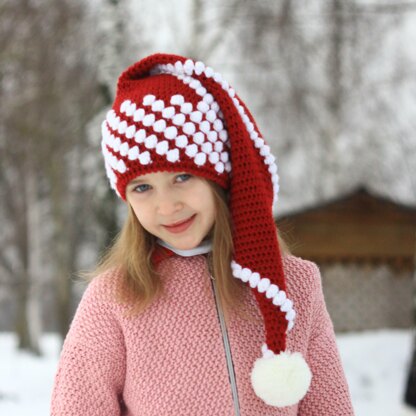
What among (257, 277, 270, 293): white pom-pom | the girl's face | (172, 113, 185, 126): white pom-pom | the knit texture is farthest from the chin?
(172, 113, 185, 126): white pom-pom

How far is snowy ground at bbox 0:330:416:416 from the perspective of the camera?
5258mm

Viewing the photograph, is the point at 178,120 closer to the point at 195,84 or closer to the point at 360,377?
the point at 195,84

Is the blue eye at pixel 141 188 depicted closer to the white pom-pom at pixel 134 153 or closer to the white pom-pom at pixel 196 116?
the white pom-pom at pixel 134 153

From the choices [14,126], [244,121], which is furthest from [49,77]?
[244,121]

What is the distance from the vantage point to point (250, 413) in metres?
1.68

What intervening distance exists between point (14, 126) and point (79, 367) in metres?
7.15

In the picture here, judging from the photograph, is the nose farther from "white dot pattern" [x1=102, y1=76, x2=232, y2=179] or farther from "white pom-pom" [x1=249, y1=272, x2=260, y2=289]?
"white pom-pom" [x1=249, y1=272, x2=260, y2=289]

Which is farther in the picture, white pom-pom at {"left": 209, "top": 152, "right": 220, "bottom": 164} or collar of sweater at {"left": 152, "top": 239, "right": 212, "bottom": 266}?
collar of sweater at {"left": 152, "top": 239, "right": 212, "bottom": 266}

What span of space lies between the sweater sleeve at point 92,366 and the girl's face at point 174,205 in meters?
0.25

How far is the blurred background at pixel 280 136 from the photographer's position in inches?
264

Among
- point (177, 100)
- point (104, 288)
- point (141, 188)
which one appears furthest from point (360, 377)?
point (177, 100)

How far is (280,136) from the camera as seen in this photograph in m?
10.7

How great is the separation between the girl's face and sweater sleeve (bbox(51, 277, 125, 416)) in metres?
0.25

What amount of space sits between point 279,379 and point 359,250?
235 inches
